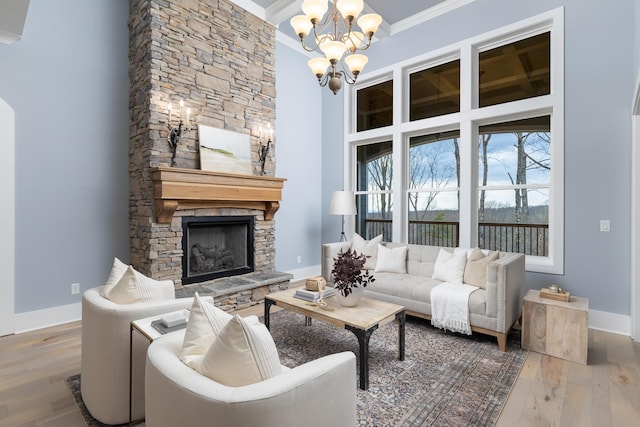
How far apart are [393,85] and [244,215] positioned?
301cm

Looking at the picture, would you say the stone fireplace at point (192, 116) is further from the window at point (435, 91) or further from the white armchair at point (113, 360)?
the window at point (435, 91)

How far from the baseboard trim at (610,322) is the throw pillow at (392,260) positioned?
1.93 meters

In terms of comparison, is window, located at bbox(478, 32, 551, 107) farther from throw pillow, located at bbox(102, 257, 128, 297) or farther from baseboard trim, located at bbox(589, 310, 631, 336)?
throw pillow, located at bbox(102, 257, 128, 297)

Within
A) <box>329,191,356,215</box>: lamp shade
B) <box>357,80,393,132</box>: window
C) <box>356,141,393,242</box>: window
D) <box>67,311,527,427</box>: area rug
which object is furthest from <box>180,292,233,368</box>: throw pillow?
<box>357,80,393,132</box>: window

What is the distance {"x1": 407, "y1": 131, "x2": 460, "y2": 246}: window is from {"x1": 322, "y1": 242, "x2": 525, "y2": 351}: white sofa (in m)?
0.90

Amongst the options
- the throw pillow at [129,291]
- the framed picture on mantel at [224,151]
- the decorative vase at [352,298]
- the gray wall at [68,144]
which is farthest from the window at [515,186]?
the gray wall at [68,144]

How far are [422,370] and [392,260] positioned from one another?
162 centimetres

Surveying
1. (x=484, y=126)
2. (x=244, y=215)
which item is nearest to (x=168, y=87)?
(x=244, y=215)

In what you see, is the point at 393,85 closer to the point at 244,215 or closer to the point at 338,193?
the point at 338,193

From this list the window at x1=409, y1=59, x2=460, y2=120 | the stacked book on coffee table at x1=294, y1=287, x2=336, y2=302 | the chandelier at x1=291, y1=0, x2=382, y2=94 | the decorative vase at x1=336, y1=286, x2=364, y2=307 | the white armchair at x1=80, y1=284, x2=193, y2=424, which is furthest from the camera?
the window at x1=409, y1=59, x2=460, y2=120

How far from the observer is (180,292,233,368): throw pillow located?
1.29 metres

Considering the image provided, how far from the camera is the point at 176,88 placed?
3707mm

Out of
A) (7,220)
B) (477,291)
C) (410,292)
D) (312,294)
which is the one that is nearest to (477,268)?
(477,291)

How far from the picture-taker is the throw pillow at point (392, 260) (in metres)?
3.90
